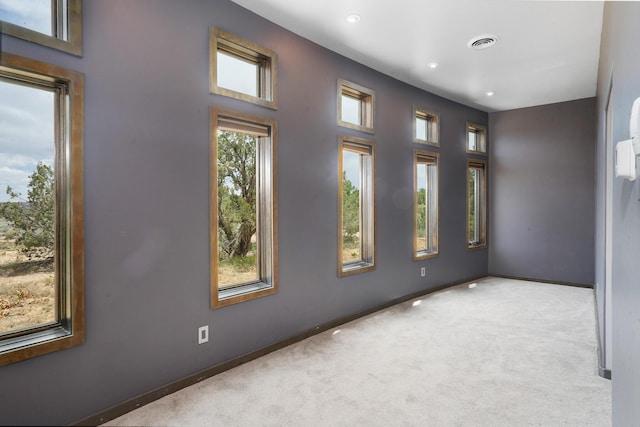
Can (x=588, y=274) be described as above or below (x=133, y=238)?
below

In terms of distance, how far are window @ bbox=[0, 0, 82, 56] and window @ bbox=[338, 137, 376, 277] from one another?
239 cm

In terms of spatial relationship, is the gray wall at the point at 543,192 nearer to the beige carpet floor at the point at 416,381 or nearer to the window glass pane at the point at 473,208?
the window glass pane at the point at 473,208

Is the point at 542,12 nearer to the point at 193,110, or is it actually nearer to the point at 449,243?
the point at 193,110

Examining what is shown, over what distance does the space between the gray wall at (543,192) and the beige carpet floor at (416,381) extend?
6.39 ft

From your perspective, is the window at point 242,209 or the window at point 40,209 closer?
the window at point 40,209

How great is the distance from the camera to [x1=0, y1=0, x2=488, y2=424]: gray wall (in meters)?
1.99

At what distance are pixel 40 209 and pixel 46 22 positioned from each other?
94cm

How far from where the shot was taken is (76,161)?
1906 millimetres

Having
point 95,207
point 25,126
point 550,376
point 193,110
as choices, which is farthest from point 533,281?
point 25,126

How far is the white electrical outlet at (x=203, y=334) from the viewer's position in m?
2.56

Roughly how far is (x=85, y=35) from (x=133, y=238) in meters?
1.13

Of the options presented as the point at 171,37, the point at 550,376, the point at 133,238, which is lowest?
the point at 550,376

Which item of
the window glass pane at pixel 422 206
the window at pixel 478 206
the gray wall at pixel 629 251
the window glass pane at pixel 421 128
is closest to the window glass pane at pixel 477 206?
the window at pixel 478 206

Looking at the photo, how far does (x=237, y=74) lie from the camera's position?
289 cm
